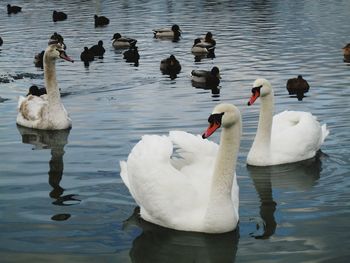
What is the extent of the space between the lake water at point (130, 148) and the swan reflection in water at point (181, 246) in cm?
2

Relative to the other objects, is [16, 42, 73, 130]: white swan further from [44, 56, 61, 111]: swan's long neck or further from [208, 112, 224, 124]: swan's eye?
[208, 112, 224, 124]: swan's eye

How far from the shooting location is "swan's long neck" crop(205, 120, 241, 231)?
9547 mm

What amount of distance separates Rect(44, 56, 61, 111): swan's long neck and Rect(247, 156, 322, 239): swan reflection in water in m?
6.17

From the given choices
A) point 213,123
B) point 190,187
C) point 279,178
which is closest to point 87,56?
point 279,178

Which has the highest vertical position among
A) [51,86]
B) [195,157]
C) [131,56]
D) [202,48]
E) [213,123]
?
[213,123]

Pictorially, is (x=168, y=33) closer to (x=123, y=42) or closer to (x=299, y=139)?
(x=123, y=42)

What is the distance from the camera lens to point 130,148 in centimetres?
1504

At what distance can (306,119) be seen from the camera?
557 inches

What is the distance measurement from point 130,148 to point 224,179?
568 cm

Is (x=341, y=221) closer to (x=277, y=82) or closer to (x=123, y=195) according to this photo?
(x=123, y=195)

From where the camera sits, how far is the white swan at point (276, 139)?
13398mm

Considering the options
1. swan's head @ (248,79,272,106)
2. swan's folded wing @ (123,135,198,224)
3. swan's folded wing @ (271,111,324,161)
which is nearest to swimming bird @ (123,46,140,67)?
swan's folded wing @ (271,111,324,161)

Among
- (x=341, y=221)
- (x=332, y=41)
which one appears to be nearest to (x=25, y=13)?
(x=332, y=41)

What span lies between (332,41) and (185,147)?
27215 mm
